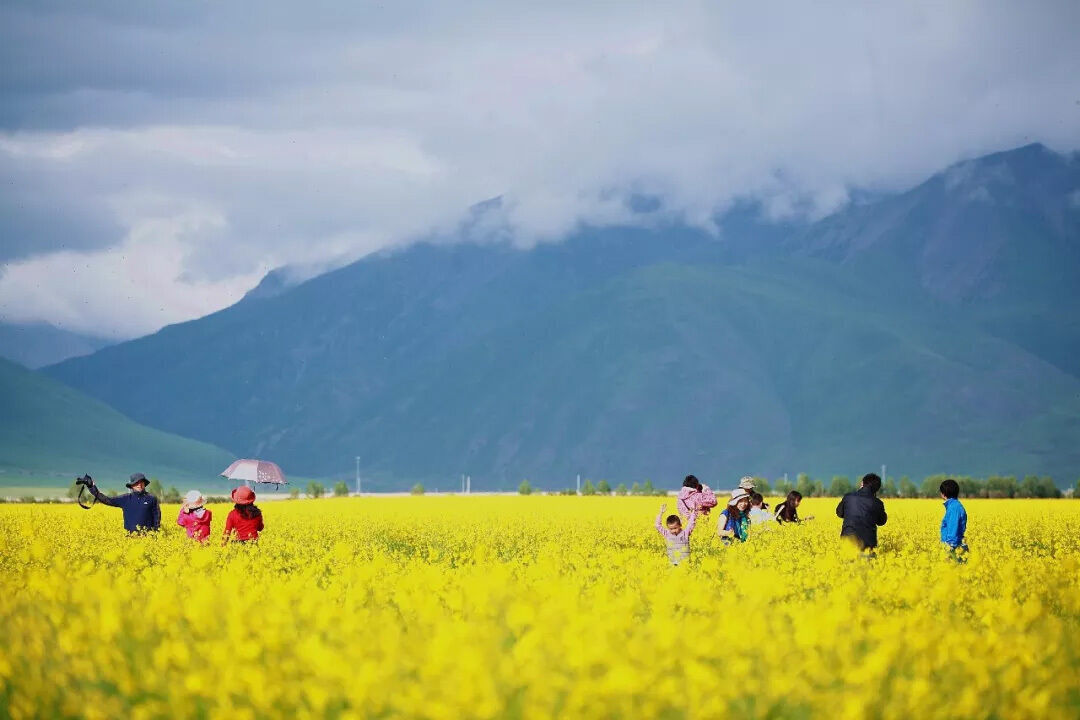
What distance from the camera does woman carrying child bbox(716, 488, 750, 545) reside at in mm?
21766

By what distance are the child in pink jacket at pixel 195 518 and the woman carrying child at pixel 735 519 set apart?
881 cm

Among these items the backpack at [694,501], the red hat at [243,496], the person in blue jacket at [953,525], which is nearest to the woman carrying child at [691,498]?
the backpack at [694,501]

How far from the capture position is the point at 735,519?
72.6ft

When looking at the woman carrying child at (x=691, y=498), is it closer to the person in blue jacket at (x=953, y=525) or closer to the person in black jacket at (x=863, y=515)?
the person in black jacket at (x=863, y=515)

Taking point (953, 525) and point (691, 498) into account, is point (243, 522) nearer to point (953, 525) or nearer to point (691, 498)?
point (691, 498)

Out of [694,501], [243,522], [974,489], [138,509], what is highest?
[974,489]

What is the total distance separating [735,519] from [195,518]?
30.9 feet

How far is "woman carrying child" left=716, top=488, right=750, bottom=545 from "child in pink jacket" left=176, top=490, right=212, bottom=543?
347 inches

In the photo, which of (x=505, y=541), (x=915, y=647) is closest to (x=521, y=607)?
(x=915, y=647)

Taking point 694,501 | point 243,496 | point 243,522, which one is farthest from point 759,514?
point 243,496

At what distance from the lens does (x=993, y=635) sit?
9586 mm

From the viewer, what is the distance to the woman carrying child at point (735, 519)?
21766mm

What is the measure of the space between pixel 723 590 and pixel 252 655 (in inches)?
260

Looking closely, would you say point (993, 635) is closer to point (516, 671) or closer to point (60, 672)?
point (516, 671)
